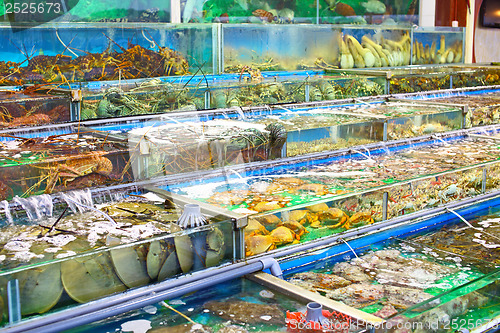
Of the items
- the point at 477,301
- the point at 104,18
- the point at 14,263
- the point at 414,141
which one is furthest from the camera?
the point at 104,18

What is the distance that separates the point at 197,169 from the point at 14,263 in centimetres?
107

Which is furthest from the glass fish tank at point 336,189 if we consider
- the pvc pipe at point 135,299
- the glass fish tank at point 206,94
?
the glass fish tank at point 206,94

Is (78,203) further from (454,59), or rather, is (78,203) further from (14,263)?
(454,59)

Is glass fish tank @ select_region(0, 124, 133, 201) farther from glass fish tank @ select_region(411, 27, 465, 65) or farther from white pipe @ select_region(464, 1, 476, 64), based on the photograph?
white pipe @ select_region(464, 1, 476, 64)

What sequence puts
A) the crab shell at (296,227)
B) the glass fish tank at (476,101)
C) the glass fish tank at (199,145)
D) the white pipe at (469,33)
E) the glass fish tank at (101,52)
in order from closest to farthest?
the crab shell at (296,227) < the glass fish tank at (199,145) < the glass fish tank at (476,101) < the glass fish tank at (101,52) < the white pipe at (469,33)

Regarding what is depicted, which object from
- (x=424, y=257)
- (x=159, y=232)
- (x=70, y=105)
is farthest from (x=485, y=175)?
(x=70, y=105)

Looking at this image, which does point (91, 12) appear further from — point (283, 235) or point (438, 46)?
point (438, 46)

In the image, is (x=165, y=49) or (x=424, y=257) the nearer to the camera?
(x=424, y=257)

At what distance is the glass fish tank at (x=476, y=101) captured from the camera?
407 cm

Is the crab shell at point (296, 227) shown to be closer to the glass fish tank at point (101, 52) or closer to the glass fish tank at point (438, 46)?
the glass fish tank at point (101, 52)

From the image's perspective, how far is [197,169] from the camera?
2426 millimetres

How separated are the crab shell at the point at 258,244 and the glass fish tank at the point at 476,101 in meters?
2.57

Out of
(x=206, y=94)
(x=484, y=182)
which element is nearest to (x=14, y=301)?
(x=484, y=182)

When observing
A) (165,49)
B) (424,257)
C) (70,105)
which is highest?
(165,49)
